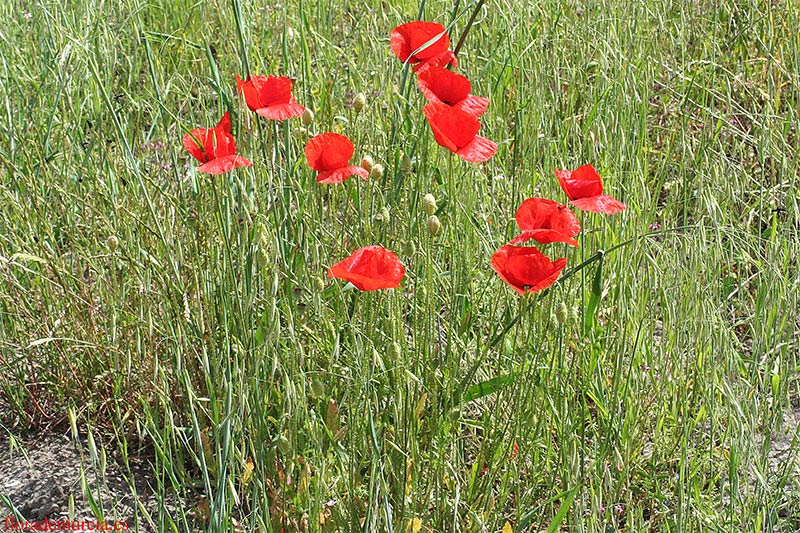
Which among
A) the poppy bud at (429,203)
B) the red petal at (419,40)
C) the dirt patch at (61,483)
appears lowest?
the dirt patch at (61,483)

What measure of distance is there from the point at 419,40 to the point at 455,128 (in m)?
0.26

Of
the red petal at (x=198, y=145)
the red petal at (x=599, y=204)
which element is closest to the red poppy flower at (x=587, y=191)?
the red petal at (x=599, y=204)

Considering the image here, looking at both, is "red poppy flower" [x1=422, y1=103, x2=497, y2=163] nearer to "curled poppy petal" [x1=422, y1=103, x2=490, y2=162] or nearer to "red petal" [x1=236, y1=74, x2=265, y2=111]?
"curled poppy petal" [x1=422, y1=103, x2=490, y2=162]

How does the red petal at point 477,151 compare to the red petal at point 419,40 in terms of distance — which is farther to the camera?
the red petal at point 419,40

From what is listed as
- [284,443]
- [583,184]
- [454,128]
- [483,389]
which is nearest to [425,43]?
[454,128]

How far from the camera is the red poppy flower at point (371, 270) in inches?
46.8

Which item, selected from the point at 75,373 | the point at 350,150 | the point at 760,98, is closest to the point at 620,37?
the point at 760,98

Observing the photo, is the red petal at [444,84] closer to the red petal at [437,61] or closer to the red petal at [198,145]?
the red petal at [437,61]

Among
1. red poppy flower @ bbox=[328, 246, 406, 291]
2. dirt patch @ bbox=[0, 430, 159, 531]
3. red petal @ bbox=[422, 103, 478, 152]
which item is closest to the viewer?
red poppy flower @ bbox=[328, 246, 406, 291]

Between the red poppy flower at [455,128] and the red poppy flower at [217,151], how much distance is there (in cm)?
28

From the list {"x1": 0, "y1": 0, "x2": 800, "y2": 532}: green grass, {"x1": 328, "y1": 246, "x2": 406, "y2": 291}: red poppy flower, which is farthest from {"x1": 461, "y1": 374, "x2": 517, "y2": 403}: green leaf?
{"x1": 328, "y1": 246, "x2": 406, "y2": 291}: red poppy flower

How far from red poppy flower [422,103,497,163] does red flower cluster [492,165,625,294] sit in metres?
0.11

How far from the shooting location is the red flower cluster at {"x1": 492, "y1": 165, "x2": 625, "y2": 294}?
1233 millimetres

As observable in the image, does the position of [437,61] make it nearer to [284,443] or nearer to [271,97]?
[271,97]
